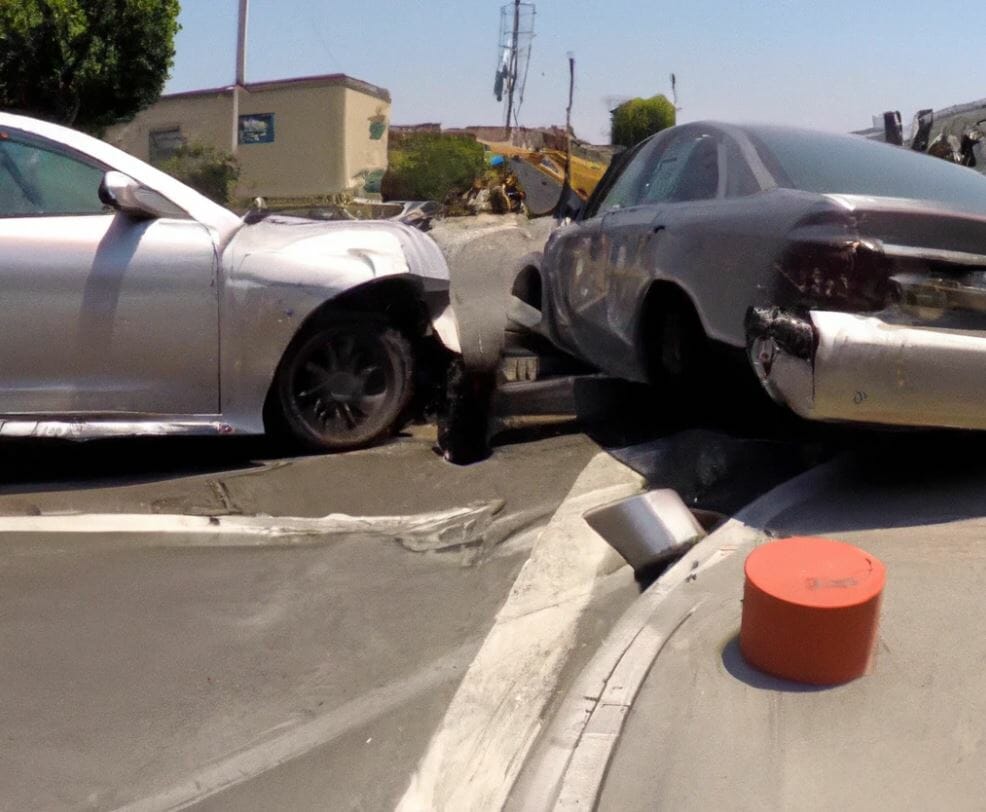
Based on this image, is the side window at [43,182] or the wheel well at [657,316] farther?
the wheel well at [657,316]

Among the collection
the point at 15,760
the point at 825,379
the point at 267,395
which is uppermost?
the point at 825,379

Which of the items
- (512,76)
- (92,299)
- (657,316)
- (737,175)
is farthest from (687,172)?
(512,76)

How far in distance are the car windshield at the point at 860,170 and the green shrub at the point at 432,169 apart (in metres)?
26.2

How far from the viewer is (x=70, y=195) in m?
5.02

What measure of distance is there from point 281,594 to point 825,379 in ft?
6.54

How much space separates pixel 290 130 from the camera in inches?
1273

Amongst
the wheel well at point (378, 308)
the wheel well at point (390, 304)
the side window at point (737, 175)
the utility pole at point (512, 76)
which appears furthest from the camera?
the utility pole at point (512, 76)

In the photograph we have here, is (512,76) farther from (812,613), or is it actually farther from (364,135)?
(812,613)

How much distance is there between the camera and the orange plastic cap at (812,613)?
2.72m

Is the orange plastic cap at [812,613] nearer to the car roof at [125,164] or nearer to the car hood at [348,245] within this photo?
the car hood at [348,245]

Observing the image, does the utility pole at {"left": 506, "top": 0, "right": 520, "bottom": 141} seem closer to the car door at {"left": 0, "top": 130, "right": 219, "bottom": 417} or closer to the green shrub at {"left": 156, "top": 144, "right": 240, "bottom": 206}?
the green shrub at {"left": 156, "top": 144, "right": 240, "bottom": 206}

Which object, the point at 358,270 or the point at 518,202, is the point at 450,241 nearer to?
the point at 358,270

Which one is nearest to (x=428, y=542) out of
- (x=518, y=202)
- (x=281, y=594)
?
(x=281, y=594)

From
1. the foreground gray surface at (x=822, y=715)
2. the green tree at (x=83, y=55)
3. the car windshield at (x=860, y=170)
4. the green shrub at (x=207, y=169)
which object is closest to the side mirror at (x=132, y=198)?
the car windshield at (x=860, y=170)
